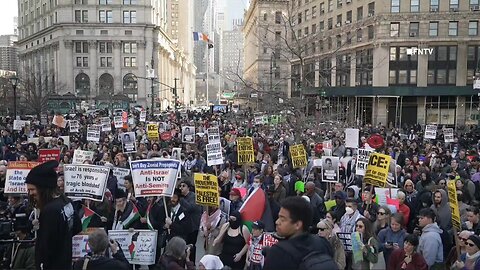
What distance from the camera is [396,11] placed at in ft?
178

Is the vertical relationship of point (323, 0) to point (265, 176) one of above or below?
above

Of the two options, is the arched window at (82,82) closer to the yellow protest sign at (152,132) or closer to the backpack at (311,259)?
the yellow protest sign at (152,132)

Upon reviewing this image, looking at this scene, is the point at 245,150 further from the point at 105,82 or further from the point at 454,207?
the point at 105,82

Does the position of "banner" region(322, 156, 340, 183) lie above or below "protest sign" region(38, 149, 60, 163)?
below

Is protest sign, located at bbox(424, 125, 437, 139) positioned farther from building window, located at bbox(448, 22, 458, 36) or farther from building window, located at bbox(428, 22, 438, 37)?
building window, located at bbox(448, 22, 458, 36)

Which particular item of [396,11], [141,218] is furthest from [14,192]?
[396,11]

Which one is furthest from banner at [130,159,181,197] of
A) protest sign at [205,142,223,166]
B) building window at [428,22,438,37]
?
building window at [428,22,438,37]

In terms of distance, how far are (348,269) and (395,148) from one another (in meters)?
14.2

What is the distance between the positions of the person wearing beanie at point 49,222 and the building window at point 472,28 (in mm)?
56278

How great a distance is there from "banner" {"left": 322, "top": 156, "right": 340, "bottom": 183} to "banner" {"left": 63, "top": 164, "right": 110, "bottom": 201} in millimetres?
6460

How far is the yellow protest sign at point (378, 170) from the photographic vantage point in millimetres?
10312

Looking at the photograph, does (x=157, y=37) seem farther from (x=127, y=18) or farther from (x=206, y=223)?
(x=206, y=223)

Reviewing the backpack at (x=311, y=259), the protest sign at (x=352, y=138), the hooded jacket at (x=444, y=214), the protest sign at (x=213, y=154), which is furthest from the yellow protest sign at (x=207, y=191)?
the protest sign at (x=352, y=138)

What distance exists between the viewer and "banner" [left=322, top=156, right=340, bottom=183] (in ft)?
42.2
